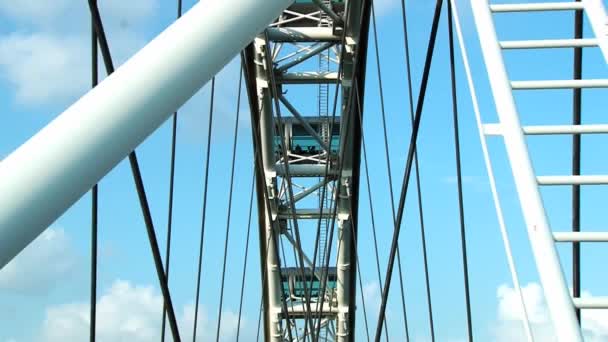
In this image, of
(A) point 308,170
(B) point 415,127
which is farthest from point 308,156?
(B) point 415,127

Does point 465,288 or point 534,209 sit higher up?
point 465,288

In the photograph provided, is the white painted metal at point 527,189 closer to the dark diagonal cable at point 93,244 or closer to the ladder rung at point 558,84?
the ladder rung at point 558,84

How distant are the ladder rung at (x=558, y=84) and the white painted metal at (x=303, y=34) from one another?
1393 cm

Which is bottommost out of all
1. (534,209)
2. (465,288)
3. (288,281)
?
(534,209)

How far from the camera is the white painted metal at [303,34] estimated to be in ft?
59.2

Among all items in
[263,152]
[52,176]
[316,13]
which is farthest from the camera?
[263,152]

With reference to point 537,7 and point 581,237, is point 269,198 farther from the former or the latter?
point 581,237

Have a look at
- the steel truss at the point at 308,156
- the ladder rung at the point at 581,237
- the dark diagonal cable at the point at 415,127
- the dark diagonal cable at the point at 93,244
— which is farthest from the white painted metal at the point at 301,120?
the ladder rung at the point at 581,237

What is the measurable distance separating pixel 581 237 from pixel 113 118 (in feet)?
7.83

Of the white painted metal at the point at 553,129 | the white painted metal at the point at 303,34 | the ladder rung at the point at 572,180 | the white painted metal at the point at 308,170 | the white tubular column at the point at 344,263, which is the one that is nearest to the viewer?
the ladder rung at the point at 572,180

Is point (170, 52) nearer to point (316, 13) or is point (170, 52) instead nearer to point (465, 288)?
point (465, 288)

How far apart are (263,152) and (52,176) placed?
59.3ft

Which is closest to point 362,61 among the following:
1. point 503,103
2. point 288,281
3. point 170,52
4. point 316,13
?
point 316,13

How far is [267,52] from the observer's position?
18.0 metres
